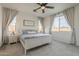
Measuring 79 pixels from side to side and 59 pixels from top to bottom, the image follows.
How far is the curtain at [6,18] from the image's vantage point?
8.62 feet

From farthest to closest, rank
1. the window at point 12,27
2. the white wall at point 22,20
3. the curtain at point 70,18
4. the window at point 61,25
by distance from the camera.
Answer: the window at point 61,25 → the curtain at point 70,18 → the white wall at point 22,20 → the window at point 12,27

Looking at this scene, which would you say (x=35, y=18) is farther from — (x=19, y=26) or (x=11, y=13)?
(x=11, y=13)

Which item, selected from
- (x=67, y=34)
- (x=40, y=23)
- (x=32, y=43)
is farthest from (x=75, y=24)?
(x=32, y=43)

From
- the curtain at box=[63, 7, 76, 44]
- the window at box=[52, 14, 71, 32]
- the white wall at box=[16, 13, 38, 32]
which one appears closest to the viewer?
the white wall at box=[16, 13, 38, 32]

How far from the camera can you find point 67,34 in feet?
10.6

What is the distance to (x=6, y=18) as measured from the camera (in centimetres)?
273

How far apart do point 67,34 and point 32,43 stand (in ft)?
5.05

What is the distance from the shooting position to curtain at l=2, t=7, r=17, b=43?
263cm

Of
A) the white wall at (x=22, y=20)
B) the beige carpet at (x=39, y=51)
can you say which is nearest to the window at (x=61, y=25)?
the beige carpet at (x=39, y=51)

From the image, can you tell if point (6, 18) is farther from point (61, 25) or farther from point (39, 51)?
point (61, 25)

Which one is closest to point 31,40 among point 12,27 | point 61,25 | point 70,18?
point 12,27

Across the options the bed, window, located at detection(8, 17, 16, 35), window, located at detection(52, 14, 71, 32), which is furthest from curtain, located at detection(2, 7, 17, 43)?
window, located at detection(52, 14, 71, 32)

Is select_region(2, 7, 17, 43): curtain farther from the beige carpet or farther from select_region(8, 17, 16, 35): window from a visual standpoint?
the beige carpet

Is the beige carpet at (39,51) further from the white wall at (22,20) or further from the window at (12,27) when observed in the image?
the white wall at (22,20)
